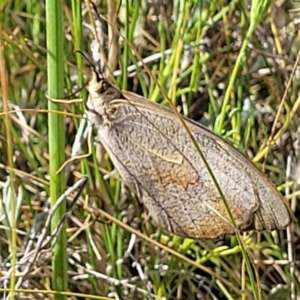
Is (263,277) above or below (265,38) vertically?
below

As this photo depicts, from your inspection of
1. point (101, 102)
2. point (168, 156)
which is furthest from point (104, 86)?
point (168, 156)

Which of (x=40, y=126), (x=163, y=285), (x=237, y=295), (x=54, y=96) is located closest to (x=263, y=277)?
(x=237, y=295)

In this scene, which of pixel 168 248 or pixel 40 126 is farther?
pixel 40 126

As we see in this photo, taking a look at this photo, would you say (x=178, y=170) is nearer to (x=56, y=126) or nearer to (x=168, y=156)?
(x=168, y=156)

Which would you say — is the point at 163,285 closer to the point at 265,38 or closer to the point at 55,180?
the point at 55,180

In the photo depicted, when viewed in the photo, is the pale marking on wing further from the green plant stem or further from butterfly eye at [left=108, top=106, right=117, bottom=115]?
the green plant stem

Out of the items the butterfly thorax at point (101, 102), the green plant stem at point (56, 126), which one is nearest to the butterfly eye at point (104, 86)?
the butterfly thorax at point (101, 102)

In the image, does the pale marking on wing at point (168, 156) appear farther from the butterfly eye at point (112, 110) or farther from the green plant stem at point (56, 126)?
the green plant stem at point (56, 126)

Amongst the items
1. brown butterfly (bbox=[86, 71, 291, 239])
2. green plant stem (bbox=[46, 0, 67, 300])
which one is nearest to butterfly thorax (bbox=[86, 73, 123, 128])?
brown butterfly (bbox=[86, 71, 291, 239])
